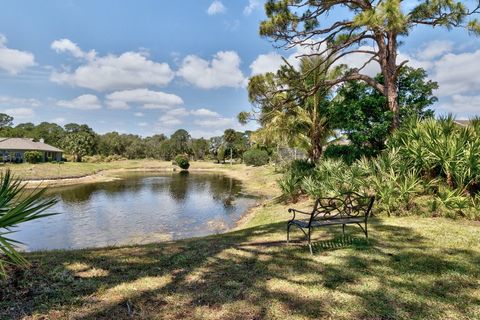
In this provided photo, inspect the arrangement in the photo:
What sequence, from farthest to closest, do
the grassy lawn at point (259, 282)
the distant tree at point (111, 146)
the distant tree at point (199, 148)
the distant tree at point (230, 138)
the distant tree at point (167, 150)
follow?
the distant tree at point (199, 148) → the distant tree at point (167, 150) → the distant tree at point (111, 146) → the distant tree at point (230, 138) → the grassy lawn at point (259, 282)

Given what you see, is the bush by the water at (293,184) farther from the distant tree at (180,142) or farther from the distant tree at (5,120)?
the distant tree at (5,120)

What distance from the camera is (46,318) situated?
286cm

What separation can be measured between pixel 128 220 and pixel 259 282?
12339 millimetres

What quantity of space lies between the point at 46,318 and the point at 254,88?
1281cm

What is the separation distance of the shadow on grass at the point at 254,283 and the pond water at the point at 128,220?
→ 4.43 m

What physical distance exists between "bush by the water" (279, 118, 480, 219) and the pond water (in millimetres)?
6218

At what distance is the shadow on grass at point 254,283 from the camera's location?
3.10 m

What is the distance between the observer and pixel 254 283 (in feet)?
12.5

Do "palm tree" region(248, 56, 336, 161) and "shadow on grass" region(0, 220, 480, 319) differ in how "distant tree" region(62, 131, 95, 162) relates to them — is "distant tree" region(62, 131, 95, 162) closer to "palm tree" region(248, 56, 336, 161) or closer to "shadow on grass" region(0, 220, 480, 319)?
"palm tree" region(248, 56, 336, 161)

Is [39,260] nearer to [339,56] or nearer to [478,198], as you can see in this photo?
[478,198]

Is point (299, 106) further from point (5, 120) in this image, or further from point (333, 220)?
point (5, 120)

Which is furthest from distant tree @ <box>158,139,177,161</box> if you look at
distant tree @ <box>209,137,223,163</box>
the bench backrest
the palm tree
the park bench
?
the park bench

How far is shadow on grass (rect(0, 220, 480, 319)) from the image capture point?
3096mm

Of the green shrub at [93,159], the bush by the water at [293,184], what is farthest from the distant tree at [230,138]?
the bush by the water at [293,184]
